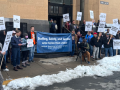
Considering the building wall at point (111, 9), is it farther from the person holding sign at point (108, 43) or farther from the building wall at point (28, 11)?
Result: the building wall at point (28, 11)

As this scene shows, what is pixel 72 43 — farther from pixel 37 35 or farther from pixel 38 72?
pixel 38 72

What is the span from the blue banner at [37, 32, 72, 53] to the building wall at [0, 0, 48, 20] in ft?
9.60

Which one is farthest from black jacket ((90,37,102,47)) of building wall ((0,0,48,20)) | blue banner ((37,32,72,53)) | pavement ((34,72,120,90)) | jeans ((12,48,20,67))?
jeans ((12,48,20,67))

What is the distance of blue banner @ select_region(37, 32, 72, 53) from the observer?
9.02 meters

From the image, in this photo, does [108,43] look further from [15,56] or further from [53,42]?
[15,56]

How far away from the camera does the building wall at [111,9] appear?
1728 cm

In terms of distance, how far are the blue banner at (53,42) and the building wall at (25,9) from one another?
2.92 metres

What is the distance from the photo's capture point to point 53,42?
9.45m

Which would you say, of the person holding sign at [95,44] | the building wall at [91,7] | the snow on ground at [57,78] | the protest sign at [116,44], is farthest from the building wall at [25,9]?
the building wall at [91,7]

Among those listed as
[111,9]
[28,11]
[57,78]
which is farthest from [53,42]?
[111,9]

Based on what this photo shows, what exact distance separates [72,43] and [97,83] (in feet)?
16.4

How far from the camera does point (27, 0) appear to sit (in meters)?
11.0

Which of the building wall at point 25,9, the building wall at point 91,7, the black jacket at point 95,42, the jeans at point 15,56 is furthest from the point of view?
the building wall at point 91,7

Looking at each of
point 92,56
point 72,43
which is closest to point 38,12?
point 72,43
